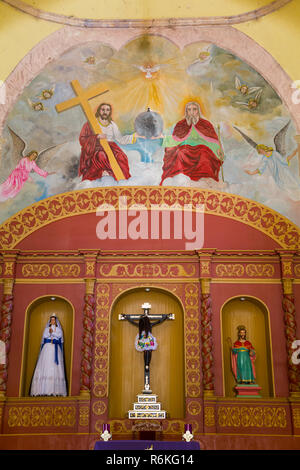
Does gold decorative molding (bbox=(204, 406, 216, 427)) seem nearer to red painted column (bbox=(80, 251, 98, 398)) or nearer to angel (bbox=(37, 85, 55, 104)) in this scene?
red painted column (bbox=(80, 251, 98, 398))

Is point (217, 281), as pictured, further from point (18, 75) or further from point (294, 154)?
point (18, 75)

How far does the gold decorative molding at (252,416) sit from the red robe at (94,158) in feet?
21.0

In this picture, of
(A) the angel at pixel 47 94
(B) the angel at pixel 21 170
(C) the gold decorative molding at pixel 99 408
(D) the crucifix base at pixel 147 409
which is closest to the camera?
(D) the crucifix base at pixel 147 409

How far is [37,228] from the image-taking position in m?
13.7

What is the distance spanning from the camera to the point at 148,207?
45.7 ft

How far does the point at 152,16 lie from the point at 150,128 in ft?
8.86

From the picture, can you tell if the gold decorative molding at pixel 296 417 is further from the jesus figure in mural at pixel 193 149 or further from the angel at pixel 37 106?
the angel at pixel 37 106

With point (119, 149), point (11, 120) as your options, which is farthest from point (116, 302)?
point (11, 120)

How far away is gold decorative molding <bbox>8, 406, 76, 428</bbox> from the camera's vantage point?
39.6 ft

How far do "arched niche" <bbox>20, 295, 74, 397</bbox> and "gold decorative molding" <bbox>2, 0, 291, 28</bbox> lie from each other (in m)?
6.66

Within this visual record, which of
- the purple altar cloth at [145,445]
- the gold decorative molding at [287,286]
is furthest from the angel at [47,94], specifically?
the purple altar cloth at [145,445]

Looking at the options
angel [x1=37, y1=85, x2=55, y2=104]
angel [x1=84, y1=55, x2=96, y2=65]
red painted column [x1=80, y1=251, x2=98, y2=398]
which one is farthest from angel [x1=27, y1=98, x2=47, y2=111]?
red painted column [x1=80, y1=251, x2=98, y2=398]

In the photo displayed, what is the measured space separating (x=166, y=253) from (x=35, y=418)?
4977 mm

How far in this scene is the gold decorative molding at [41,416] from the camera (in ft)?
39.6
